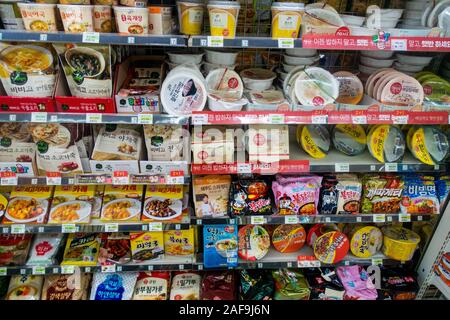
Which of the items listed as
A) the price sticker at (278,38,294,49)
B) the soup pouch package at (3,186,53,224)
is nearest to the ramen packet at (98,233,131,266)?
the soup pouch package at (3,186,53,224)

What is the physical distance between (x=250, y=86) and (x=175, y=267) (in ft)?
4.08

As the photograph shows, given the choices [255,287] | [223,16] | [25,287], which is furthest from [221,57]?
[25,287]

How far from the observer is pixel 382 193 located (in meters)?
2.29

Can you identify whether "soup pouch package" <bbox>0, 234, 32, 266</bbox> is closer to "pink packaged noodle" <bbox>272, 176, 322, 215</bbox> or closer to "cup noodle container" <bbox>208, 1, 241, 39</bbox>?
"pink packaged noodle" <bbox>272, 176, 322, 215</bbox>

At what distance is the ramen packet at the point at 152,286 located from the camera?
2.32 m

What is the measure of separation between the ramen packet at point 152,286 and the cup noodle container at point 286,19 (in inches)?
65.8

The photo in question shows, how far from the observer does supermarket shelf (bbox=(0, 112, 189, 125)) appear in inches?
72.9

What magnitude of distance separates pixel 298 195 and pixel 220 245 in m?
0.59

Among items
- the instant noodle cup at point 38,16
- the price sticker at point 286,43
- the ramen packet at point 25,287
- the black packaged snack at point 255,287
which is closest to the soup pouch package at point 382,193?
the black packaged snack at point 255,287

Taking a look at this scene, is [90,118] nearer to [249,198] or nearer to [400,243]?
[249,198]

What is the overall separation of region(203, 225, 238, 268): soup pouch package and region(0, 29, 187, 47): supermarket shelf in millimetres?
1154

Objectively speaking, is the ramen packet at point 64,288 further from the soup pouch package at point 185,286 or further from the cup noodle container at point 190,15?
the cup noodle container at point 190,15

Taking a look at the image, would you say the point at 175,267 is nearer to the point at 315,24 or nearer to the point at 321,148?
the point at 321,148
